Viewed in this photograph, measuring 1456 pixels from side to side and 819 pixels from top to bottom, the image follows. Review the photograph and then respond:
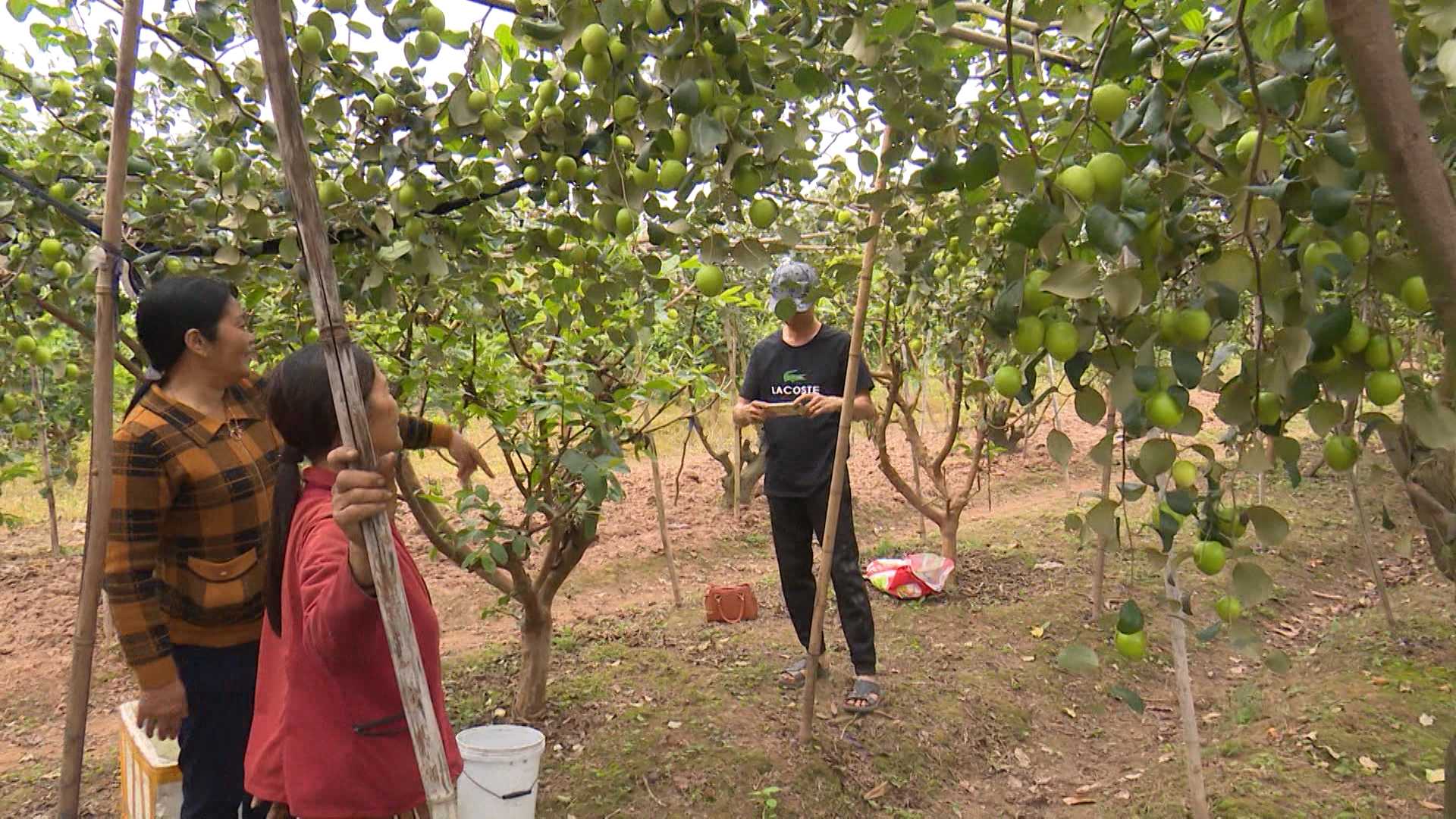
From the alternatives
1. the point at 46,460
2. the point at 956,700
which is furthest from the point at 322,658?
the point at 46,460

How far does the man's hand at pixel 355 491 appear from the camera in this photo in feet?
3.50

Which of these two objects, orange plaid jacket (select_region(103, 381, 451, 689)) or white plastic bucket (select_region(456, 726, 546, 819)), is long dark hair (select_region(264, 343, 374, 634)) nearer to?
orange plaid jacket (select_region(103, 381, 451, 689))

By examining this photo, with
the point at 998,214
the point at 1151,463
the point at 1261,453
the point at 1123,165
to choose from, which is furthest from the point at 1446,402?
the point at 998,214

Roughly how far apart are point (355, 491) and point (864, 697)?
279 centimetres

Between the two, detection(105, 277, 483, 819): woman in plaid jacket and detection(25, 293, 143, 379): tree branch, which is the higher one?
detection(25, 293, 143, 379): tree branch

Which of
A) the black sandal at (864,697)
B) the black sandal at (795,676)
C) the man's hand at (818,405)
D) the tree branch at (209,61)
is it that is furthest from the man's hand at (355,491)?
the black sandal at (795,676)

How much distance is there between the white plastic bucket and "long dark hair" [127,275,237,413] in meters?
1.31

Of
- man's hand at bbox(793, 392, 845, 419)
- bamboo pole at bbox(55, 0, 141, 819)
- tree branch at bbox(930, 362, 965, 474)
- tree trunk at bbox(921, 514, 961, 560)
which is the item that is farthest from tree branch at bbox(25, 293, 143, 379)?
tree trunk at bbox(921, 514, 961, 560)

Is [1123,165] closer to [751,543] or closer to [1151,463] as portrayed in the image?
[1151,463]

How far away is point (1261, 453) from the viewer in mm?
912

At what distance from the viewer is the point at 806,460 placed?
3.46 meters

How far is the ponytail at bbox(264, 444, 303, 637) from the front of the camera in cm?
168

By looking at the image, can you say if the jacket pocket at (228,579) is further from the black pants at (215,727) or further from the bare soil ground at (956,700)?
the bare soil ground at (956,700)

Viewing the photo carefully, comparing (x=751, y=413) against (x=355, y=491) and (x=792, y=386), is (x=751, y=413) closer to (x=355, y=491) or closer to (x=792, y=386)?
(x=792, y=386)
